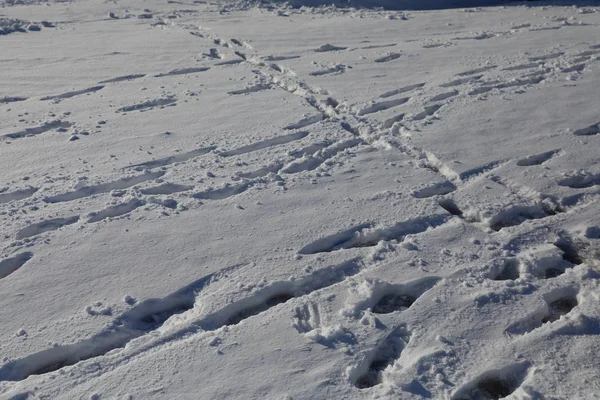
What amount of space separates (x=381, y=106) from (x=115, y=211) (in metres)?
2.82

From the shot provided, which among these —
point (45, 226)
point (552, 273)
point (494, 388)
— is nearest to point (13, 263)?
point (45, 226)

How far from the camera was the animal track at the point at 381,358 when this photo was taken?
8.60 ft

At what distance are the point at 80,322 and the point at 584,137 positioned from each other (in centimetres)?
409

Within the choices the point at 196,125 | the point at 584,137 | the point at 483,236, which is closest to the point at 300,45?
the point at 196,125

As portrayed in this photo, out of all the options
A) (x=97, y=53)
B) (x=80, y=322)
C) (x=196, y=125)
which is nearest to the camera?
(x=80, y=322)

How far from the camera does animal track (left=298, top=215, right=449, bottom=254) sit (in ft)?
11.7

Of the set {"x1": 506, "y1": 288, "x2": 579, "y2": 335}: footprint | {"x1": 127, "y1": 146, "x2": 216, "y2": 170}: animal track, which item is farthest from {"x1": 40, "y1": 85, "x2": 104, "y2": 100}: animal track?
{"x1": 506, "y1": 288, "x2": 579, "y2": 335}: footprint

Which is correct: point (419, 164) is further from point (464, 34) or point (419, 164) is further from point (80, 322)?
point (464, 34)

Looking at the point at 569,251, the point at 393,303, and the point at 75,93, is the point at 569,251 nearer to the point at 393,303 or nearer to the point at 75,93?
the point at 393,303

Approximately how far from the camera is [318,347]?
2.75 meters

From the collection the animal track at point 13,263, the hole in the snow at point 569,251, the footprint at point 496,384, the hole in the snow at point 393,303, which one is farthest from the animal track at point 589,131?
the animal track at point 13,263

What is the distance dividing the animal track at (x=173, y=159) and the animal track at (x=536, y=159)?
2469 millimetres

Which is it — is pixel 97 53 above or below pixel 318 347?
above

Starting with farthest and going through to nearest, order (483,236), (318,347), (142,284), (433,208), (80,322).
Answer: (433,208), (483,236), (142,284), (80,322), (318,347)
